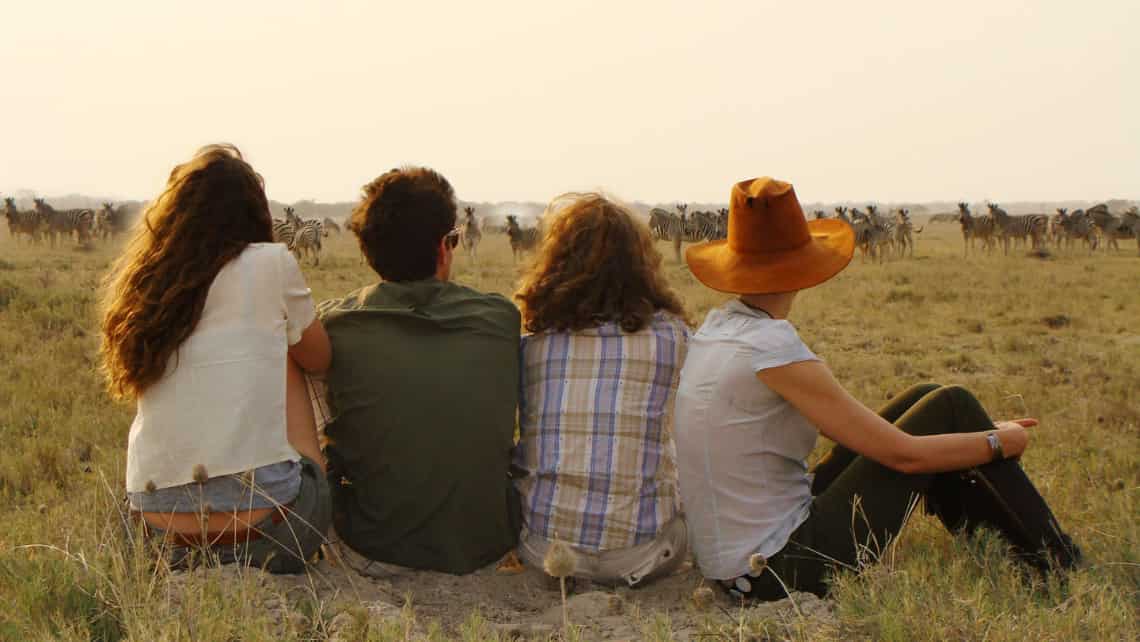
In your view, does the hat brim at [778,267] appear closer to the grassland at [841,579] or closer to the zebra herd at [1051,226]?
the grassland at [841,579]

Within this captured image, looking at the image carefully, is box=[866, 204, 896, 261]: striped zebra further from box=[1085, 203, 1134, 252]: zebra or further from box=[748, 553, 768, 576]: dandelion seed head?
box=[748, 553, 768, 576]: dandelion seed head

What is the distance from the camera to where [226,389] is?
3100 millimetres

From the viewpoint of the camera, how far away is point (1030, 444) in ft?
19.9

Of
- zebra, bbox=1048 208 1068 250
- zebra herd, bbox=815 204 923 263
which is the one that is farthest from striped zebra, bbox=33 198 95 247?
zebra, bbox=1048 208 1068 250

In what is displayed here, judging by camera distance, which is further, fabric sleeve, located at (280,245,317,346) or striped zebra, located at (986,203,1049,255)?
striped zebra, located at (986,203,1049,255)

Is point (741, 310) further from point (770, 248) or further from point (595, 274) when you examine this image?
point (595, 274)

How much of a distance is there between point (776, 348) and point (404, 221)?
4.30 ft

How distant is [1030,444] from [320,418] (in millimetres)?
4229

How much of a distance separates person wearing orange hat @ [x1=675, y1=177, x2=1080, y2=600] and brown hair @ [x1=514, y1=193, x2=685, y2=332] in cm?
26

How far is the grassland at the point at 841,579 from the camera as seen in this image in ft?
8.91

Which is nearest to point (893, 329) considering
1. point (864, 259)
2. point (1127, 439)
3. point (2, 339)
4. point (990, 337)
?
point (990, 337)

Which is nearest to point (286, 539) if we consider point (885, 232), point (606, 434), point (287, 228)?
point (606, 434)

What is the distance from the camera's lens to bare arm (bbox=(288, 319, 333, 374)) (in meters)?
3.35

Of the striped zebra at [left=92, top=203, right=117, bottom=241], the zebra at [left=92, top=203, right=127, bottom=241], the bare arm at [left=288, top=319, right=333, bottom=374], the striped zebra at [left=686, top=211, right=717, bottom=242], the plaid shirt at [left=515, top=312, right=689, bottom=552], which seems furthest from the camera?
the zebra at [left=92, top=203, right=127, bottom=241]
